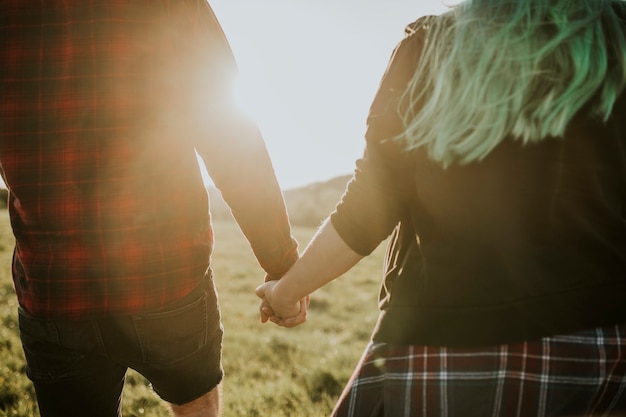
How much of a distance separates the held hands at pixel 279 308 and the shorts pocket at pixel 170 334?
288mm

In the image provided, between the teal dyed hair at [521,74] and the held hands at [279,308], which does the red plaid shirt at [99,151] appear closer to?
the held hands at [279,308]

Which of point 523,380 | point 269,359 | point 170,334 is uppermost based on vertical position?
point 523,380

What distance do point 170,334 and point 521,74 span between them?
142cm

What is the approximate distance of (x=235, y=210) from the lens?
6.74 ft

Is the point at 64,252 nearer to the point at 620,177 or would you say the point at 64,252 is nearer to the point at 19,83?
the point at 19,83

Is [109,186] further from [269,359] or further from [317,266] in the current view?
[269,359]

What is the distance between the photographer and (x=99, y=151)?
1602mm

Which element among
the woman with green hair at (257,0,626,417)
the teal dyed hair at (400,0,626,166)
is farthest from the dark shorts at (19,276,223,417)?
the teal dyed hair at (400,0,626,166)

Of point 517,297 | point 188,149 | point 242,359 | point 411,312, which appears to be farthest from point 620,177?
point 242,359

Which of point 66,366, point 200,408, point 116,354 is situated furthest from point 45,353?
point 200,408

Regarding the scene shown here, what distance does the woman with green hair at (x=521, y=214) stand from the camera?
1.21 m

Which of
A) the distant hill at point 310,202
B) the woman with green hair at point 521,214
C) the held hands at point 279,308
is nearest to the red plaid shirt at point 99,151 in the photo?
the held hands at point 279,308

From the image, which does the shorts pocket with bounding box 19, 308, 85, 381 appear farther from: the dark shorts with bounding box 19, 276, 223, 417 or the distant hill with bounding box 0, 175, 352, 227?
the distant hill with bounding box 0, 175, 352, 227

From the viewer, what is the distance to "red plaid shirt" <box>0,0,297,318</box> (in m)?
1.61
